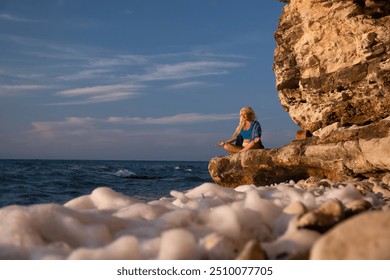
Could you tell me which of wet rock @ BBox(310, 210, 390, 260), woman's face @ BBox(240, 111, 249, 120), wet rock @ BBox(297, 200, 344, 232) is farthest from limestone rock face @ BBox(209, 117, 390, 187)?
wet rock @ BBox(310, 210, 390, 260)

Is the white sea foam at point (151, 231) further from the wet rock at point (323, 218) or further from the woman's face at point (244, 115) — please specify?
the woman's face at point (244, 115)

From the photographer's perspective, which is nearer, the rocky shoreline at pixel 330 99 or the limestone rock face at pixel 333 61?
the rocky shoreline at pixel 330 99

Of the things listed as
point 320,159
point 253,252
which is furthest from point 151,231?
point 320,159

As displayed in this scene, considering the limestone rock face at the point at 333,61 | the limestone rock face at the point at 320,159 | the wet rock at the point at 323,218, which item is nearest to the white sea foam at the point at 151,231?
the wet rock at the point at 323,218

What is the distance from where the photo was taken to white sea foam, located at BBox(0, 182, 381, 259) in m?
2.42

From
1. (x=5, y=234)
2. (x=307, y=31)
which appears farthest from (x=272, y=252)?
(x=307, y=31)

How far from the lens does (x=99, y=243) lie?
2768mm

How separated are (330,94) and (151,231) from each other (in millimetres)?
6766

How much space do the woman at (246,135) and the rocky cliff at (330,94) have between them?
355 mm

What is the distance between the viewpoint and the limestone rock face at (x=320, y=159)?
7.24 meters

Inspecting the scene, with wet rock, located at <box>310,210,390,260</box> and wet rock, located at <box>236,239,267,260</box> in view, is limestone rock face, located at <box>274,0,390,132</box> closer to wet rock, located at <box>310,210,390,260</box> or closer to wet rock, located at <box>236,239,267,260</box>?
wet rock, located at <box>310,210,390,260</box>

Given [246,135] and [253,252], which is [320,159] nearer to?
[246,135]
